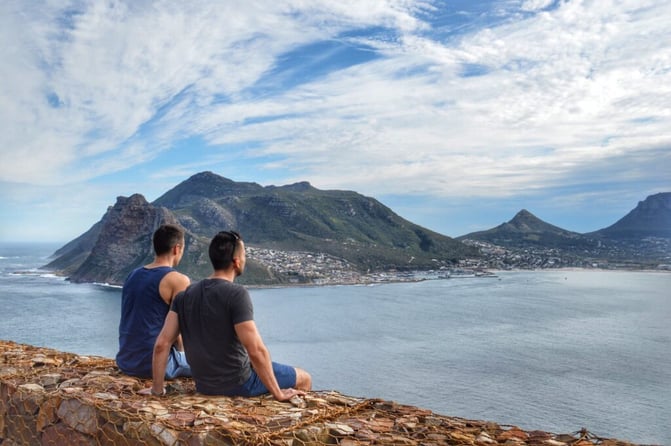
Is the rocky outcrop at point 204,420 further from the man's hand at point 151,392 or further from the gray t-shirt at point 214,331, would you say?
the gray t-shirt at point 214,331

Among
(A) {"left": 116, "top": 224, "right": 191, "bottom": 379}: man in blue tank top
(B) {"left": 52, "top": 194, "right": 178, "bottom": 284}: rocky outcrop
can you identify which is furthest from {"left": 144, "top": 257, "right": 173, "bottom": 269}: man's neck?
(B) {"left": 52, "top": 194, "right": 178, "bottom": 284}: rocky outcrop

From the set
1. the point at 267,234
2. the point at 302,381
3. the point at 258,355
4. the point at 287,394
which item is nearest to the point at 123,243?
the point at 267,234

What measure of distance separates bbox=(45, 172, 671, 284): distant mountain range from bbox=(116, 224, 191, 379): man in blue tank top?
8689cm

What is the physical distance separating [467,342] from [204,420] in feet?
174

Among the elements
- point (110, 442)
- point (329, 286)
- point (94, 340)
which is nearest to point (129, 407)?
point (110, 442)

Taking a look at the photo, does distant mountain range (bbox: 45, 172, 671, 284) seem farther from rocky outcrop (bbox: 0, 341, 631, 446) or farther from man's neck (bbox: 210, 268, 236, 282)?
man's neck (bbox: 210, 268, 236, 282)

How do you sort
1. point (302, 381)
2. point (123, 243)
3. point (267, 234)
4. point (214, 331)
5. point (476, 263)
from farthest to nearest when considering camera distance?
point (476, 263) → point (267, 234) → point (123, 243) → point (302, 381) → point (214, 331)

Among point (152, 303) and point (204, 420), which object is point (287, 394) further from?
point (152, 303)

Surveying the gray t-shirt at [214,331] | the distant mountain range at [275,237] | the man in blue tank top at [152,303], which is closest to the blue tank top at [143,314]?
the man in blue tank top at [152,303]

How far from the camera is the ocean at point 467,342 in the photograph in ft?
113

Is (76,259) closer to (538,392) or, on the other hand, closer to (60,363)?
(538,392)

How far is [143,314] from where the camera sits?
4957 millimetres

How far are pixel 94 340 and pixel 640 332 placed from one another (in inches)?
2292

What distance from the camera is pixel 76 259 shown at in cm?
14162
